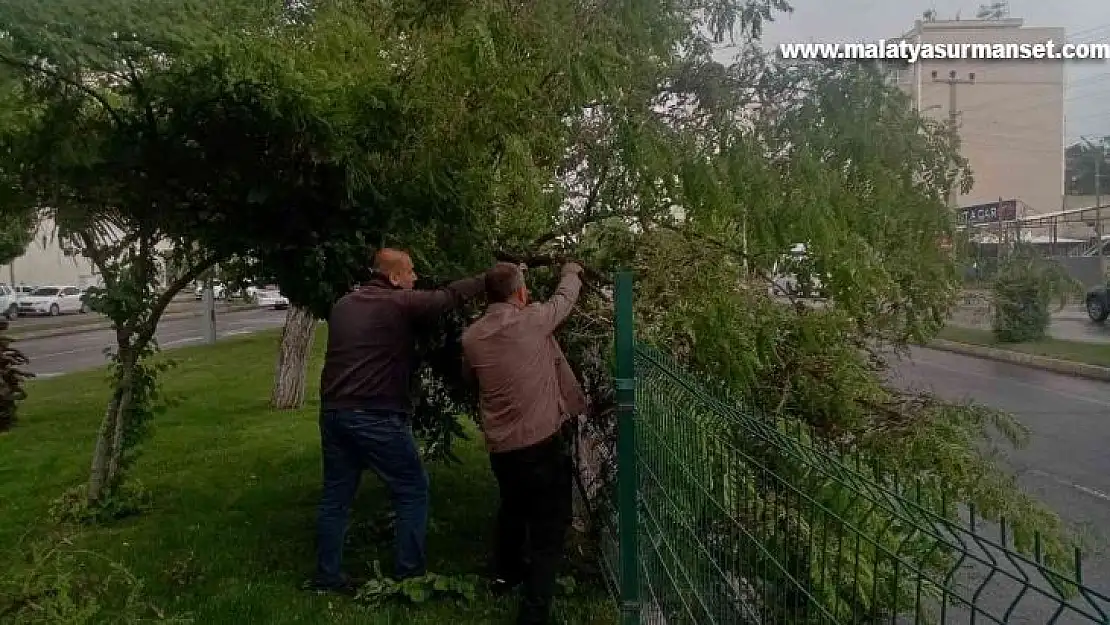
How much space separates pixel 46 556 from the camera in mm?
3754

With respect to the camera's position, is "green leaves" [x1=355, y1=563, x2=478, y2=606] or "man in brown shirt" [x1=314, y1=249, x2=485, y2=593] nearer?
"man in brown shirt" [x1=314, y1=249, x2=485, y2=593]

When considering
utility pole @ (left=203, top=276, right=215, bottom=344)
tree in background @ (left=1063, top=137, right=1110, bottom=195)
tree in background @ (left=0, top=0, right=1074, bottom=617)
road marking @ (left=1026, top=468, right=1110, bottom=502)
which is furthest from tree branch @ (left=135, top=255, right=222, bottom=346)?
tree in background @ (left=1063, top=137, right=1110, bottom=195)

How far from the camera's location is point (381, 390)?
4945 mm

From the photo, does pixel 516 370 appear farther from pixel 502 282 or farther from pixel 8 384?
pixel 8 384

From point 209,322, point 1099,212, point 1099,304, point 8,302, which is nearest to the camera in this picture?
point 209,322

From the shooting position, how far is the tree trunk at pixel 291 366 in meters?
13.0

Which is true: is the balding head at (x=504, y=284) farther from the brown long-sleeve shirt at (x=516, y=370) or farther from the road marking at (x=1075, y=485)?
the road marking at (x=1075, y=485)

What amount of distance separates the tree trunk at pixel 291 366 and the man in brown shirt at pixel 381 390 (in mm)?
8070

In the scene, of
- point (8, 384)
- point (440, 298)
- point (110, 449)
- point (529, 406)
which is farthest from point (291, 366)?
point (529, 406)

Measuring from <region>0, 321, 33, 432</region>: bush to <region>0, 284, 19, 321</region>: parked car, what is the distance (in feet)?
103

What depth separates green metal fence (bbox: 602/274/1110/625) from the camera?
2.17m

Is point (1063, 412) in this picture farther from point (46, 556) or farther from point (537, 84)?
point (46, 556)

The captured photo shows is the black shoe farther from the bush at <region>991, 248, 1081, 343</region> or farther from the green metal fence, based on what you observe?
the bush at <region>991, 248, 1081, 343</region>

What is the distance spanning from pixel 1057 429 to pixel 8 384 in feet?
40.9
